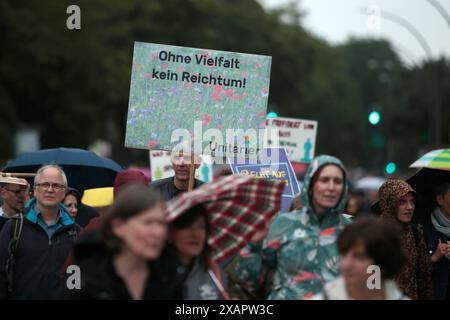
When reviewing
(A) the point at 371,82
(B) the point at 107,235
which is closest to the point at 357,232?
(B) the point at 107,235

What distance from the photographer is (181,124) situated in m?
7.98

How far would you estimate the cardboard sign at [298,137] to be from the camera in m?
14.1

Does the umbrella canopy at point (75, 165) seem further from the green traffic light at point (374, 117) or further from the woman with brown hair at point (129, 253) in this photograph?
the woman with brown hair at point (129, 253)

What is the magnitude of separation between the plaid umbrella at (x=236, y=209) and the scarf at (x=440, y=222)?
293 centimetres

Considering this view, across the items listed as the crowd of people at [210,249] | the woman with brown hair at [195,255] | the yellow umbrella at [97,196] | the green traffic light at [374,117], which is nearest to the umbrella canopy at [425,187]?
the crowd of people at [210,249]

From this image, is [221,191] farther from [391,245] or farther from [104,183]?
[104,183]

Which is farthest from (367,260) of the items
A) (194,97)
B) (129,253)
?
(194,97)

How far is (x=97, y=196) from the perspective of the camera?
32.5 feet

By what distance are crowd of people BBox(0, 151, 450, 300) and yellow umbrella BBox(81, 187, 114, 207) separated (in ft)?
4.13

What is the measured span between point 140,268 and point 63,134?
174ft

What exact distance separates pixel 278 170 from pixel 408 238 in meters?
2.56

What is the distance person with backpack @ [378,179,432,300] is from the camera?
747 centimetres
